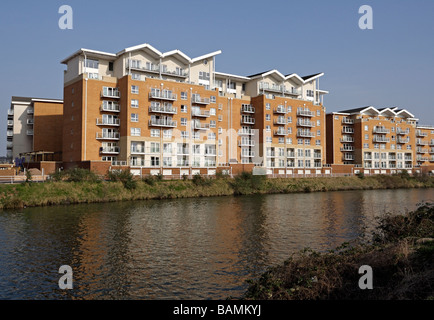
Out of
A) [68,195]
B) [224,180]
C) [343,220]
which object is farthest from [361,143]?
[68,195]

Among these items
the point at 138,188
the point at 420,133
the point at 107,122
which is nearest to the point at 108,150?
the point at 107,122

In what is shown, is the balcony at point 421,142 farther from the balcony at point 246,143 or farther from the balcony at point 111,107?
the balcony at point 111,107

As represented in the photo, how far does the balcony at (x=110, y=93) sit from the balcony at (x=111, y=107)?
121cm

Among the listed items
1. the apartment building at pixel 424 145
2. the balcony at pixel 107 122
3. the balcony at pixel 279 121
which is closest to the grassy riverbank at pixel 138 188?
the balcony at pixel 107 122

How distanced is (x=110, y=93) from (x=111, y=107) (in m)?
2.09

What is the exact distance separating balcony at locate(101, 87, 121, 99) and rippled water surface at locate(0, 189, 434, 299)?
25.6 metres

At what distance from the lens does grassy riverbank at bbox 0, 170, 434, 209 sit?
1314 inches

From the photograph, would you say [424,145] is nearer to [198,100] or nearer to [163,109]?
[198,100]

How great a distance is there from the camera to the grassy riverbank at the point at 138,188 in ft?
109

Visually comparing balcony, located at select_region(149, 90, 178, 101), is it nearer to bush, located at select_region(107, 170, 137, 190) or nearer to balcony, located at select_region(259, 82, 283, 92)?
bush, located at select_region(107, 170, 137, 190)

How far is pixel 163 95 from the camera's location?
54938 millimetres

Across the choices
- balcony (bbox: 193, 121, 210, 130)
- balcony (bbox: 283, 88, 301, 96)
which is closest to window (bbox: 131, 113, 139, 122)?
balcony (bbox: 193, 121, 210, 130)

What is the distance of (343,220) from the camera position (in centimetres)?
2517
